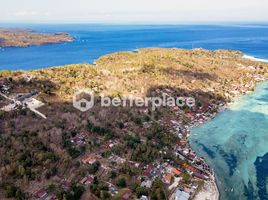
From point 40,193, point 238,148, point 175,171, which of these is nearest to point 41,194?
point 40,193

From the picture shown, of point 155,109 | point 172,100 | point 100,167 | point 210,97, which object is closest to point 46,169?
point 100,167

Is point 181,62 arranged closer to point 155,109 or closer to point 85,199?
point 155,109

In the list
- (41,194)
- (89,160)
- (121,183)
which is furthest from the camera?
(89,160)

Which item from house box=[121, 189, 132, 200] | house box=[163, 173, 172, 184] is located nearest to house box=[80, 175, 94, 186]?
house box=[121, 189, 132, 200]

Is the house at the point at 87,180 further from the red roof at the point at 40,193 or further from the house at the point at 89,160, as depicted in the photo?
the red roof at the point at 40,193

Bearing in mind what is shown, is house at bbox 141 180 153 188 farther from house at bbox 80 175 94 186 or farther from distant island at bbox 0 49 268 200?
house at bbox 80 175 94 186

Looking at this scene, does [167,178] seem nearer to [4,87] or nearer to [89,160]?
[89,160]
